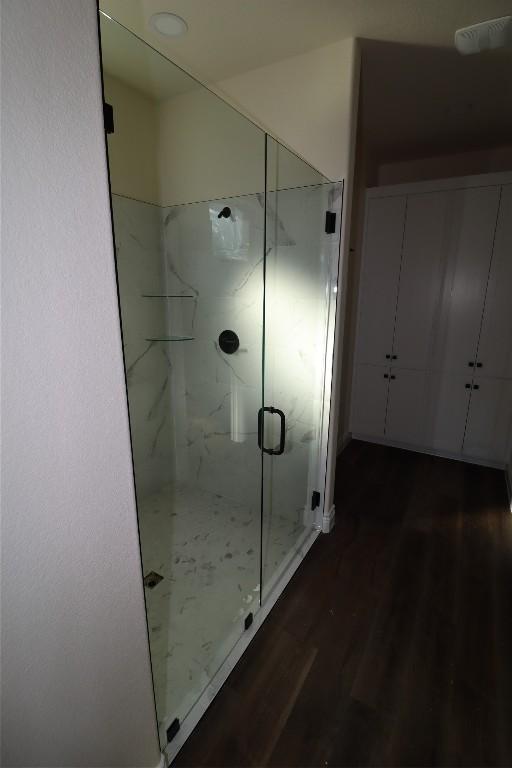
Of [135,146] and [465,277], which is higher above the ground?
[135,146]

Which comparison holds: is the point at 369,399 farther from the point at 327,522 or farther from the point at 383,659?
the point at 383,659

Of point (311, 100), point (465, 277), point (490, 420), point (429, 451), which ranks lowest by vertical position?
point (429, 451)

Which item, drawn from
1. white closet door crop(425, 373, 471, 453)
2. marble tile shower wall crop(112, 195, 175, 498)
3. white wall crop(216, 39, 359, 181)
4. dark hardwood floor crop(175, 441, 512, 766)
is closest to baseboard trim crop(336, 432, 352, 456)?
white closet door crop(425, 373, 471, 453)

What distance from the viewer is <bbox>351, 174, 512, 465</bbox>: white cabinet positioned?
3.09m

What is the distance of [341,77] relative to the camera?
72.9 inches

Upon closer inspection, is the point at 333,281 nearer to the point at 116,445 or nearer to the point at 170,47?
the point at 170,47

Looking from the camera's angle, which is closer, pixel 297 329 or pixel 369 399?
pixel 297 329

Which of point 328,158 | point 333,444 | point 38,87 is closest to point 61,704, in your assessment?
point 38,87

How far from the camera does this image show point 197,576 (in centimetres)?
206

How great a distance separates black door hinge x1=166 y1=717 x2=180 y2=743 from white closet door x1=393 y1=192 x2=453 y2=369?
328 centimetres

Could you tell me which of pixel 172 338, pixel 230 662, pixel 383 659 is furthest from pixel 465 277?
pixel 230 662

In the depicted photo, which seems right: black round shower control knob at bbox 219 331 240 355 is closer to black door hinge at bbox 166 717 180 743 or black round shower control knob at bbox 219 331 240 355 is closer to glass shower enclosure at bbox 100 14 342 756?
glass shower enclosure at bbox 100 14 342 756

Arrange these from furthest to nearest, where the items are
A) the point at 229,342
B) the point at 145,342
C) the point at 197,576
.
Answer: the point at 145,342
the point at 229,342
the point at 197,576

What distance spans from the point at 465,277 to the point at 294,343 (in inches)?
81.3
